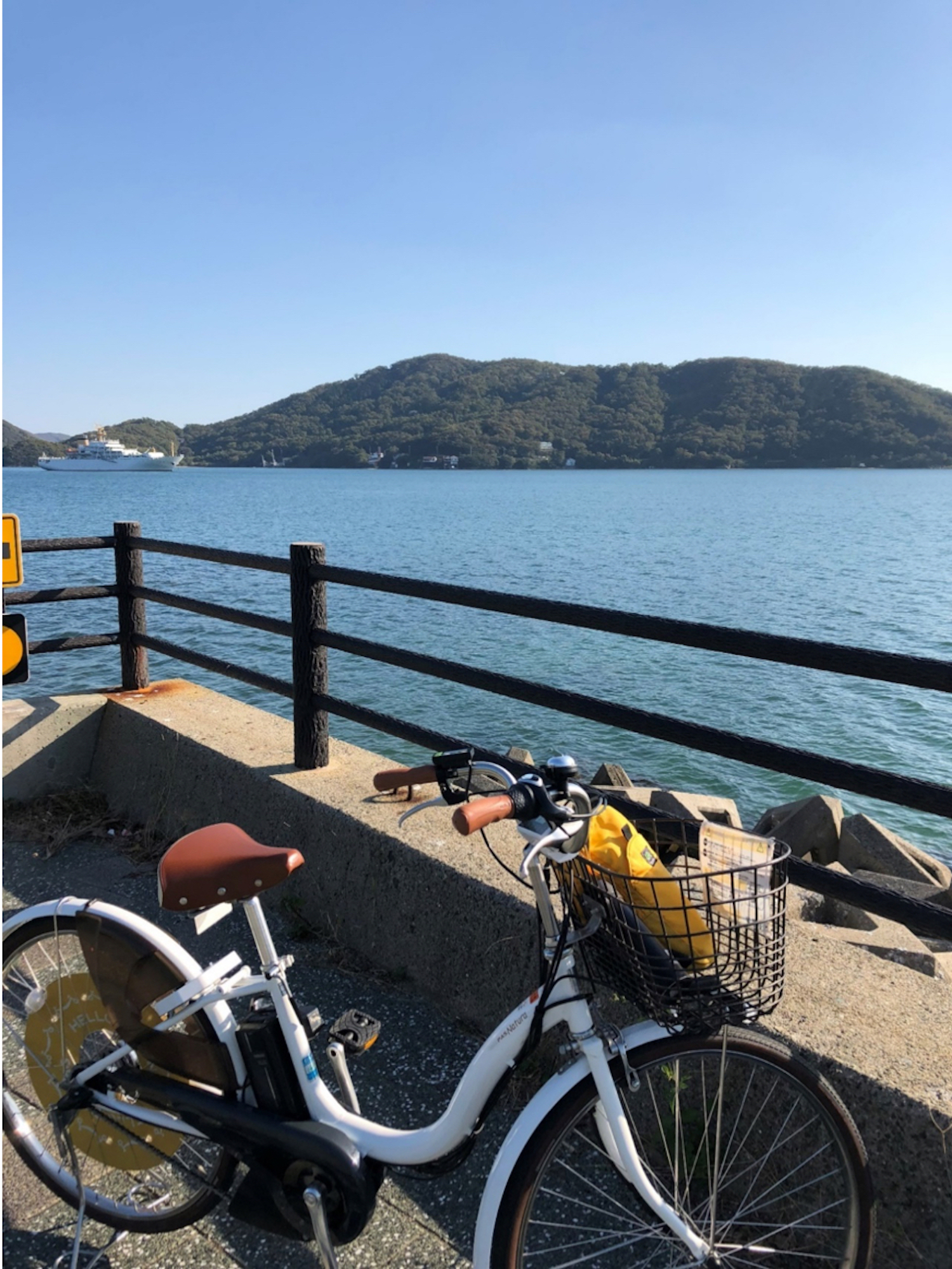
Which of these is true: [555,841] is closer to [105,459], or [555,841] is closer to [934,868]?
Result: [934,868]

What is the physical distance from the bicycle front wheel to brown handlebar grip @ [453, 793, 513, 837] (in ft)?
1.87

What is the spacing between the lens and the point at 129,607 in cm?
592

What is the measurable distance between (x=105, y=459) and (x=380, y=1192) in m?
189

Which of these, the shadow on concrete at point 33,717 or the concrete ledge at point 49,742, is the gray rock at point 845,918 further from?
the shadow on concrete at point 33,717

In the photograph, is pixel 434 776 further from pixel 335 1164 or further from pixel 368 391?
pixel 368 391

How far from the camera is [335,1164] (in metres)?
2.07

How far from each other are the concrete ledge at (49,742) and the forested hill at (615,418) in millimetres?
131674

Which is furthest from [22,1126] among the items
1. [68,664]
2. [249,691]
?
[68,664]

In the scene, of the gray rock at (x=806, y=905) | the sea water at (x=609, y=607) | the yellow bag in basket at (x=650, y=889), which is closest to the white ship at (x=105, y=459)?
the sea water at (x=609, y=607)

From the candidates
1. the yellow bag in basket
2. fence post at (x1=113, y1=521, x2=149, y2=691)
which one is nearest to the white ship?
fence post at (x1=113, y1=521, x2=149, y2=691)

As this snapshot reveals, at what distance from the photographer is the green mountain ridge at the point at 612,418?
126 m

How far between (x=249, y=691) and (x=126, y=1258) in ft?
49.0

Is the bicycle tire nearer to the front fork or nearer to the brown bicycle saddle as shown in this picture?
the brown bicycle saddle

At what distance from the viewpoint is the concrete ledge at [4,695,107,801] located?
525 cm
